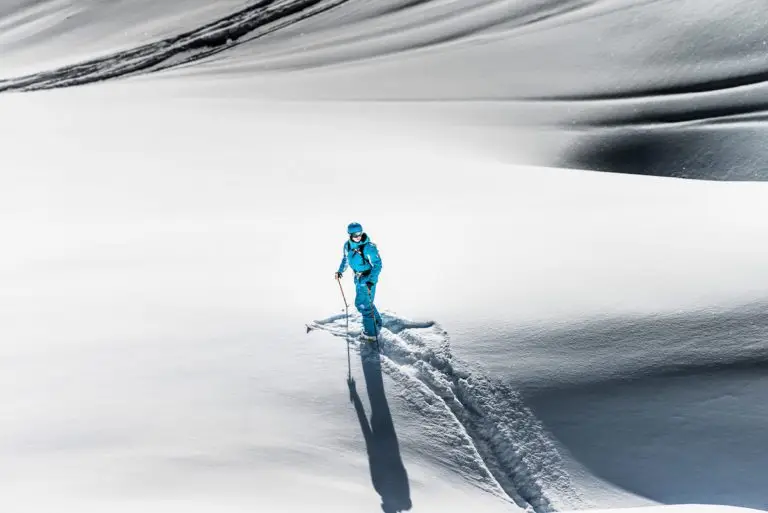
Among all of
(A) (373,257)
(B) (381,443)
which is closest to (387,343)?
(A) (373,257)

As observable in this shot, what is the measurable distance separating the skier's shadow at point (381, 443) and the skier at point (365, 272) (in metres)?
0.25

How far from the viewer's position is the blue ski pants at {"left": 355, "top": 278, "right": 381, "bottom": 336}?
692cm

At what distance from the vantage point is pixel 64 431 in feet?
17.5

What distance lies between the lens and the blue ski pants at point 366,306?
22.7 feet

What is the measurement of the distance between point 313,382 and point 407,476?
1.26m

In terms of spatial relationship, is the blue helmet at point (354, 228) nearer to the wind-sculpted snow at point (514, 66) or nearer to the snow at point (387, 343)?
the snow at point (387, 343)

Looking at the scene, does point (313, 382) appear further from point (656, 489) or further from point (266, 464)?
point (656, 489)

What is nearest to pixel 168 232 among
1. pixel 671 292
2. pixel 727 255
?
pixel 671 292

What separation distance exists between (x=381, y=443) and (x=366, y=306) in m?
1.58

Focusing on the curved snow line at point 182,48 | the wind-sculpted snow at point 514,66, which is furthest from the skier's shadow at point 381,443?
the curved snow line at point 182,48

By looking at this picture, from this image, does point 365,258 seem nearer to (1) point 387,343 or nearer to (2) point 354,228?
(2) point 354,228

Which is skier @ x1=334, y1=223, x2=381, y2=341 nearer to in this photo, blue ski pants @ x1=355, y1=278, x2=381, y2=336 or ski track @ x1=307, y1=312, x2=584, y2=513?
blue ski pants @ x1=355, y1=278, x2=381, y2=336

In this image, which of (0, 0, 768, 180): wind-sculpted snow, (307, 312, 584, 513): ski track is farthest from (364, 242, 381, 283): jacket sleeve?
(0, 0, 768, 180): wind-sculpted snow

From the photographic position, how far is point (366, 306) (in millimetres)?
6961
